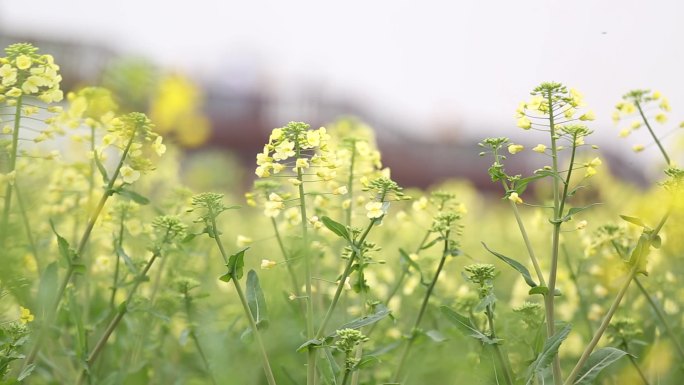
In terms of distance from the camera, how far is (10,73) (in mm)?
1776

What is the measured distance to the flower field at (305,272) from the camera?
167cm

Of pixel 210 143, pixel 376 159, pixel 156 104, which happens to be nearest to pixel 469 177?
pixel 210 143

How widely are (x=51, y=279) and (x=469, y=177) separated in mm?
15286

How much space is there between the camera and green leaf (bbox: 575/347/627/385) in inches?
65.4

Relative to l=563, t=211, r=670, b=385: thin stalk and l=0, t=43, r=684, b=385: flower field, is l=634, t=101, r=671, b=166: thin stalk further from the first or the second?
l=563, t=211, r=670, b=385: thin stalk

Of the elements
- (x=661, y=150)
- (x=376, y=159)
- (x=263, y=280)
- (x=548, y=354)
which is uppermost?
(x=661, y=150)

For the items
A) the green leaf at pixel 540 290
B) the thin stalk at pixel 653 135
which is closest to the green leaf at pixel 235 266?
the green leaf at pixel 540 290

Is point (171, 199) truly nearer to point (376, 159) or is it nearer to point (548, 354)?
point (376, 159)

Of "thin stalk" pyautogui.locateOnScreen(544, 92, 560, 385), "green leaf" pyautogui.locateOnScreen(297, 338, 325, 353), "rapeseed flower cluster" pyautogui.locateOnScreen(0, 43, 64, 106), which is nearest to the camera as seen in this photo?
"green leaf" pyautogui.locateOnScreen(297, 338, 325, 353)

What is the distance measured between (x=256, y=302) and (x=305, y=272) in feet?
0.47

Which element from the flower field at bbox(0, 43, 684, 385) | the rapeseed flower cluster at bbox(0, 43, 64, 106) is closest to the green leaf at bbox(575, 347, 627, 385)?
the flower field at bbox(0, 43, 684, 385)

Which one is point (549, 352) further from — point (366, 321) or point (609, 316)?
point (366, 321)

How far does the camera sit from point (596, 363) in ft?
5.53

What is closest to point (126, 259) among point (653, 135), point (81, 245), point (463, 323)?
point (81, 245)
